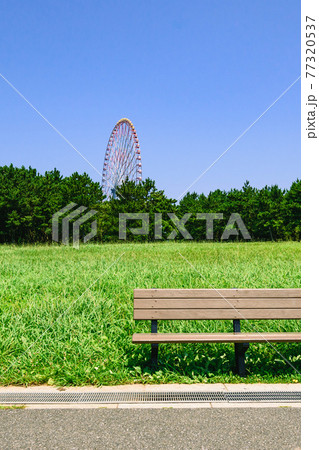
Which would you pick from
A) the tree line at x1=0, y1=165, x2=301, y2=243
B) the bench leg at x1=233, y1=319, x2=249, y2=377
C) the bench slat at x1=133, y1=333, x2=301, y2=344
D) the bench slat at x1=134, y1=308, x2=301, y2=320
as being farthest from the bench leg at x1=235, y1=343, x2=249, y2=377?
the tree line at x1=0, y1=165, x2=301, y2=243

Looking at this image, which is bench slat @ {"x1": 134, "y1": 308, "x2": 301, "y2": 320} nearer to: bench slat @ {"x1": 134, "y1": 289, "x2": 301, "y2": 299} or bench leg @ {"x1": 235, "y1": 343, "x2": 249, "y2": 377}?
bench slat @ {"x1": 134, "y1": 289, "x2": 301, "y2": 299}

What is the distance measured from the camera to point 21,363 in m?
3.82

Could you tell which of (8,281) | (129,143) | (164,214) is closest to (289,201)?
(164,214)

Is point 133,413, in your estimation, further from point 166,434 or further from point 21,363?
point 21,363

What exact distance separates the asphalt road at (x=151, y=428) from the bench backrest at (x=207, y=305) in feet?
3.34

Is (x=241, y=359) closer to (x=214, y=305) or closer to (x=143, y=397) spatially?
(x=214, y=305)

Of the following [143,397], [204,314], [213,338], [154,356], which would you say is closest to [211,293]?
[204,314]

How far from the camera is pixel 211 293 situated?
386 cm

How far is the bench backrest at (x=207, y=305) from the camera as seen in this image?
3828mm

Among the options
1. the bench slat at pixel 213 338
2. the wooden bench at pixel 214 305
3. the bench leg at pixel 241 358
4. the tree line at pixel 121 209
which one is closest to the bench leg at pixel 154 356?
the wooden bench at pixel 214 305

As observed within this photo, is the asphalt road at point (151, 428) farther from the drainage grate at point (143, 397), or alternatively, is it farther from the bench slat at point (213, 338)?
the bench slat at point (213, 338)

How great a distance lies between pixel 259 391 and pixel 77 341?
188cm

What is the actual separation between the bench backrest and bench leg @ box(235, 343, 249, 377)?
0.27m

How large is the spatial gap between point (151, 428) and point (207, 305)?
141 centimetres
